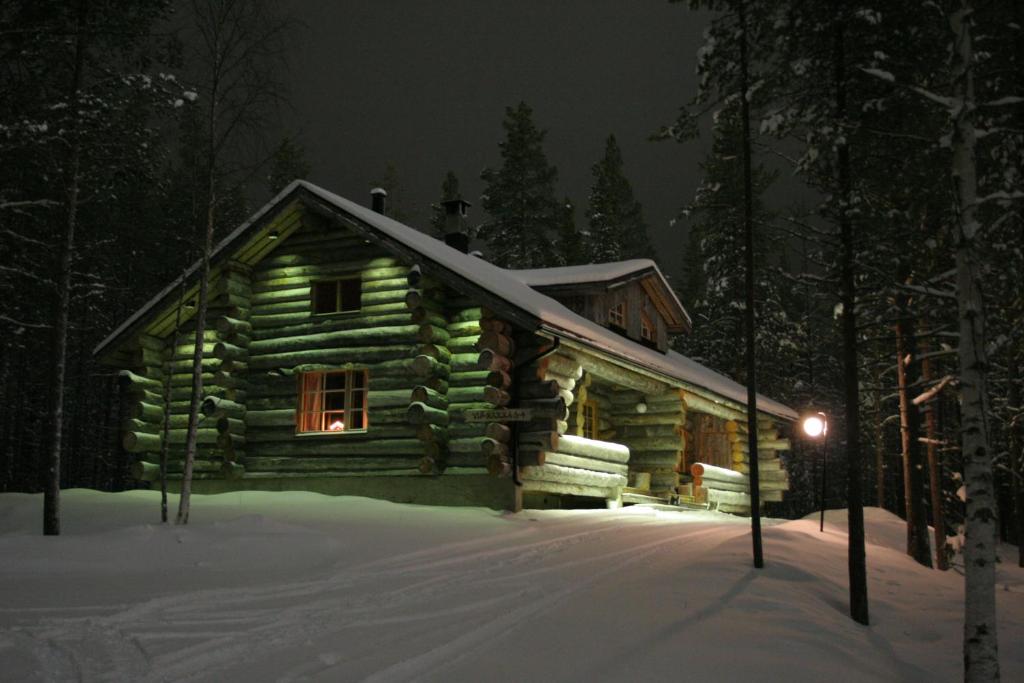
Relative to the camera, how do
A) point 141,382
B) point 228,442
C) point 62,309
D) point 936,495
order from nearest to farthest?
1. point 62,309
2. point 228,442
3. point 141,382
4. point 936,495

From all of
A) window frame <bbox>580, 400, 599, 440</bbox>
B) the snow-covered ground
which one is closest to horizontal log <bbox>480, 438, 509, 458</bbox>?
the snow-covered ground

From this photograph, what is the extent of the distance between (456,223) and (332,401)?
23.4 feet

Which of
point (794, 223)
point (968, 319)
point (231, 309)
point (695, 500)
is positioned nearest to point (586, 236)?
point (695, 500)

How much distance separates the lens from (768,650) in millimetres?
7816

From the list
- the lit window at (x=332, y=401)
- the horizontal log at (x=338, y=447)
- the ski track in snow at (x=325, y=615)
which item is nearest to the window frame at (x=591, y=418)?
the horizontal log at (x=338, y=447)

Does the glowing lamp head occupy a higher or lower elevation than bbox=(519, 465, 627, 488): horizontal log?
higher

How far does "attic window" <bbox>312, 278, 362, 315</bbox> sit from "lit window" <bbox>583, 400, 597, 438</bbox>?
7.22 m

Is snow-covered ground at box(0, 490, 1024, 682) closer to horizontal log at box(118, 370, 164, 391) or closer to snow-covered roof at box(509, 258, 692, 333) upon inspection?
horizontal log at box(118, 370, 164, 391)

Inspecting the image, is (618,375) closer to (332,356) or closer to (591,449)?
(591,449)

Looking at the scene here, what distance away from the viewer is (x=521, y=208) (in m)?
41.0

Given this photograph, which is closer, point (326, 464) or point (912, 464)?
point (912, 464)

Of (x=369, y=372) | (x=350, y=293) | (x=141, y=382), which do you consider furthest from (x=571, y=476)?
(x=141, y=382)

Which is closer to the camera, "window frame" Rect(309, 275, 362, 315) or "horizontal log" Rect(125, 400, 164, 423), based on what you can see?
"window frame" Rect(309, 275, 362, 315)

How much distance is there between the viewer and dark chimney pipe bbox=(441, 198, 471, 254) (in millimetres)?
23125
